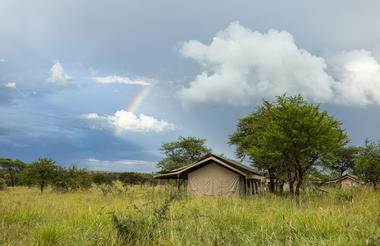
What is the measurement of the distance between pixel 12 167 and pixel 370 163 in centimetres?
5576

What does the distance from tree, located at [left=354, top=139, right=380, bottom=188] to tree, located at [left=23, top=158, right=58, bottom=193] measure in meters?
32.6

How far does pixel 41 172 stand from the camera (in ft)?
85.5

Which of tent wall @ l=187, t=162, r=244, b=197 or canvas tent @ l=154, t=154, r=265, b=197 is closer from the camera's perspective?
canvas tent @ l=154, t=154, r=265, b=197

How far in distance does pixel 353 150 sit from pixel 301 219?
2222 inches

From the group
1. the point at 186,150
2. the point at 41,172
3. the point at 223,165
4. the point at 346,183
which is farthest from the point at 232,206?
the point at 186,150

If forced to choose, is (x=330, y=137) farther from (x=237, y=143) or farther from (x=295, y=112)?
(x=237, y=143)

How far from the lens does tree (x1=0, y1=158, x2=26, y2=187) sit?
149ft

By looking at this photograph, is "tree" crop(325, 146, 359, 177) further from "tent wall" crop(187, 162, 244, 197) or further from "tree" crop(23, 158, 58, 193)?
"tree" crop(23, 158, 58, 193)

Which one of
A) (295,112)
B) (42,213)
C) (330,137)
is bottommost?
(42,213)

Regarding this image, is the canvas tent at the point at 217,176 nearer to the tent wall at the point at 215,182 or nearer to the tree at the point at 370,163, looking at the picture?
the tent wall at the point at 215,182

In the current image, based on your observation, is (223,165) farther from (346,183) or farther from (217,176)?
(346,183)

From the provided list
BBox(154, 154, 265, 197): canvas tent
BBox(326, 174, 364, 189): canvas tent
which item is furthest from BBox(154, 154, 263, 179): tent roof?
BBox(326, 174, 364, 189): canvas tent

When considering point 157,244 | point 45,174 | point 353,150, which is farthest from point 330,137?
point 353,150

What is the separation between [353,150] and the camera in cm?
5209
